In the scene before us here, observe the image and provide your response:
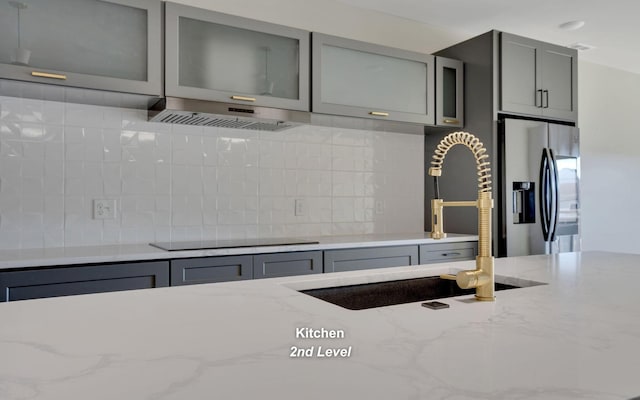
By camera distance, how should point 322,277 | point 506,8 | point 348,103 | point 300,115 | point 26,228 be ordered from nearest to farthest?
point 322,277
point 26,228
point 300,115
point 348,103
point 506,8

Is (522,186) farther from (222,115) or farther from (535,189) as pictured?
(222,115)

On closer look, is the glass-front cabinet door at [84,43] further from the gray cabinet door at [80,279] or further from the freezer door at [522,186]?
the freezer door at [522,186]

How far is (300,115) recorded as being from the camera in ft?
9.48

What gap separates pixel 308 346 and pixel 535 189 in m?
3.05

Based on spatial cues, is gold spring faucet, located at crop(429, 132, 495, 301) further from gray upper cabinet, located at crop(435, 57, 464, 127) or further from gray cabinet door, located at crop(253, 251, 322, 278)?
gray upper cabinet, located at crop(435, 57, 464, 127)

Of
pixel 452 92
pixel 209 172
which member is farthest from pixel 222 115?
pixel 452 92

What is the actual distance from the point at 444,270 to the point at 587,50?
13.3 feet

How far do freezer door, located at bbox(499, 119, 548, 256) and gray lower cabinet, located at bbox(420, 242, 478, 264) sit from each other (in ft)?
0.72

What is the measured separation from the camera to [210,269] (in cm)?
237

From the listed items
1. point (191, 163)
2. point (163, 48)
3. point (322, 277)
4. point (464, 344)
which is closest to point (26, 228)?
point (191, 163)

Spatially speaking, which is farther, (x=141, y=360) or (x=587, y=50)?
(x=587, y=50)

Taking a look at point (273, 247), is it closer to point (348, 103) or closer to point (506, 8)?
point (348, 103)

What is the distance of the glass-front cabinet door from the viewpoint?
7.17 feet

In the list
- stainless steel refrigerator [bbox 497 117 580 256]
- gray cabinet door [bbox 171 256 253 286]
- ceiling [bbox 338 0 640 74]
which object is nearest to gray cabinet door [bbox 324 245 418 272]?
gray cabinet door [bbox 171 256 253 286]
